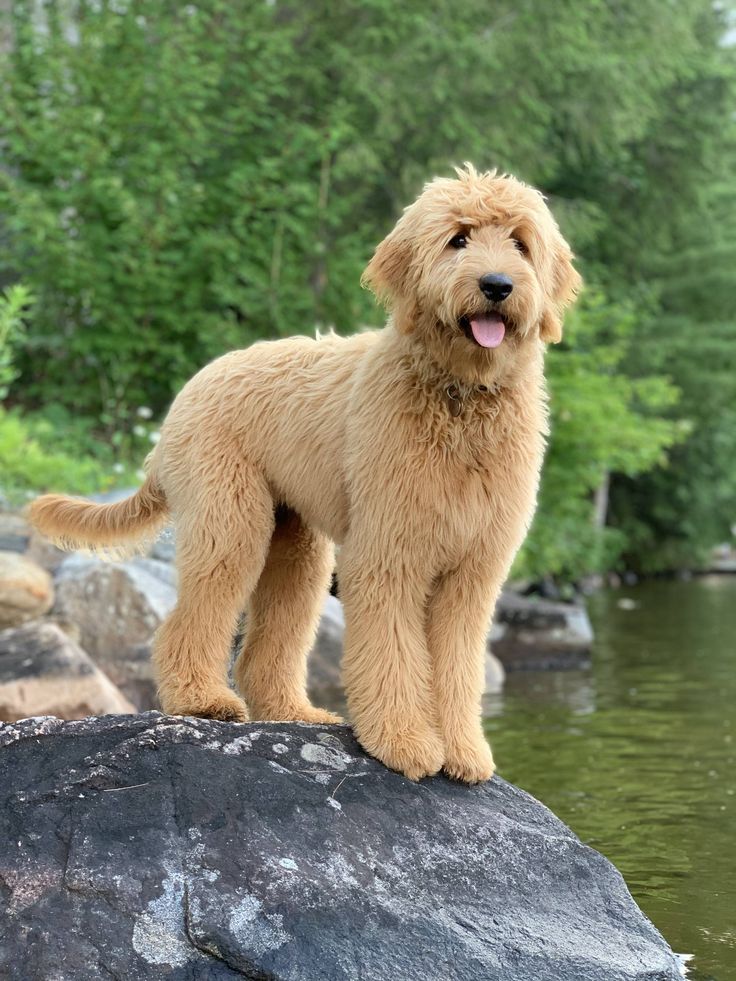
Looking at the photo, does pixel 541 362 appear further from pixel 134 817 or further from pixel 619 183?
pixel 619 183

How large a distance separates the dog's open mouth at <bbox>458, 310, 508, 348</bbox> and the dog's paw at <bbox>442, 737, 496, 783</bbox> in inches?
63.5

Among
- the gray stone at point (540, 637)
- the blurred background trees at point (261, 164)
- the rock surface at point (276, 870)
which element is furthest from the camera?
the blurred background trees at point (261, 164)

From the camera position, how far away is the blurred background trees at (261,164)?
15.8 meters

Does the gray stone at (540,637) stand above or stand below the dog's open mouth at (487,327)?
below

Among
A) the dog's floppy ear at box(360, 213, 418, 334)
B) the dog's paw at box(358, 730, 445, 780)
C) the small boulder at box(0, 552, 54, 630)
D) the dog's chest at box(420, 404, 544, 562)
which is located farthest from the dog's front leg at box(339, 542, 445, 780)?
the small boulder at box(0, 552, 54, 630)

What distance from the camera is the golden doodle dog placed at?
4.47 metres

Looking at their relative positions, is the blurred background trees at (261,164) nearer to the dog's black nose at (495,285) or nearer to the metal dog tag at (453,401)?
the metal dog tag at (453,401)

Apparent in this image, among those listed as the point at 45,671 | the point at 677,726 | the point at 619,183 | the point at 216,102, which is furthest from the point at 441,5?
the point at 45,671

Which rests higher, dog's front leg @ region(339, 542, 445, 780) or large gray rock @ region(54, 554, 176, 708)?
dog's front leg @ region(339, 542, 445, 780)

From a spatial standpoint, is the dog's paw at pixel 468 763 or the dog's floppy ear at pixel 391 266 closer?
the dog's floppy ear at pixel 391 266

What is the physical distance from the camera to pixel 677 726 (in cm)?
1005

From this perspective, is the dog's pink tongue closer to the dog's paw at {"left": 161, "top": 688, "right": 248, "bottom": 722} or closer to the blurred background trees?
the dog's paw at {"left": 161, "top": 688, "right": 248, "bottom": 722}

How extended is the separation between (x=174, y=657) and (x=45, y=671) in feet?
10.3

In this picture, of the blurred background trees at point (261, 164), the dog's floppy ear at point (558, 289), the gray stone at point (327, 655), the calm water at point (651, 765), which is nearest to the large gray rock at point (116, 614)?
the gray stone at point (327, 655)
